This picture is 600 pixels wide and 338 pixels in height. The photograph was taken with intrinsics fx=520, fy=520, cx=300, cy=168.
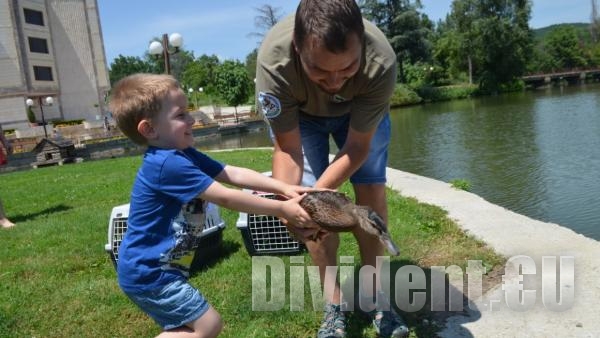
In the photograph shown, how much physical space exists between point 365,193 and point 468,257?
4.18 ft

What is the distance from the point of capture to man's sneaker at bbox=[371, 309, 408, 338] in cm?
297

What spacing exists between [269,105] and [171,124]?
2.00ft

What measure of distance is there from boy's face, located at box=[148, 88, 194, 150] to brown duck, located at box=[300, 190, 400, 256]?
69 cm

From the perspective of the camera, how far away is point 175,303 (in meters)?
2.54

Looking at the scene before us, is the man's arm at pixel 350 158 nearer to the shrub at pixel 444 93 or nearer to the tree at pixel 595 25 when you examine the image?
the shrub at pixel 444 93

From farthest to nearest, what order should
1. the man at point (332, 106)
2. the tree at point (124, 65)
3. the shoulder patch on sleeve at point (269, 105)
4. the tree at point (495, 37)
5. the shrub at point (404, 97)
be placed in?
the tree at point (124, 65) → the tree at point (495, 37) → the shrub at point (404, 97) → the shoulder patch on sleeve at point (269, 105) → the man at point (332, 106)

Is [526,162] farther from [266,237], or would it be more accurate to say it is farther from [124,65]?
[124,65]

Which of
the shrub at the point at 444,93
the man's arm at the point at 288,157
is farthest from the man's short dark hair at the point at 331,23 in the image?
the shrub at the point at 444,93

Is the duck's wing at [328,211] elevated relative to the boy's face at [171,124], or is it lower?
lower

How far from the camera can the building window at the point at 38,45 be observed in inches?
2128

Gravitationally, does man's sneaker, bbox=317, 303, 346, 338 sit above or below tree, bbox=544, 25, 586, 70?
below

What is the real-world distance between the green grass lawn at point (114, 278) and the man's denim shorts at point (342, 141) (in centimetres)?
92

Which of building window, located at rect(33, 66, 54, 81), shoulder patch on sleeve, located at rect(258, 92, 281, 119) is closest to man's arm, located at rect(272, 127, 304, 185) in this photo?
shoulder patch on sleeve, located at rect(258, 92, 281, 119)

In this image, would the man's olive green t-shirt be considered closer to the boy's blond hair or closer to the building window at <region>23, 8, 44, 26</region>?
the boy's blond hair
